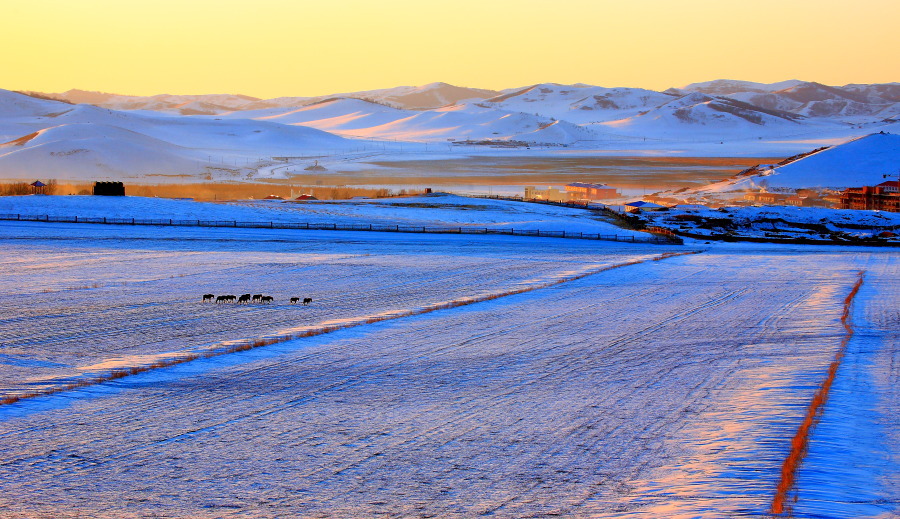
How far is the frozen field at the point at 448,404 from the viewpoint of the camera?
8852 millimetres

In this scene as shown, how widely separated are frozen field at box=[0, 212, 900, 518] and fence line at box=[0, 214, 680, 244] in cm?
2138

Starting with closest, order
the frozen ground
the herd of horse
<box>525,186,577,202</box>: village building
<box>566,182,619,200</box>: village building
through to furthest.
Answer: the herd of horse < the frozen ground < <box>525,186,577,202</box>: village building < <box>566,182,619,200</box>: village building

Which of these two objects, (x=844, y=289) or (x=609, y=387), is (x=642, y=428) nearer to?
(x=609, y=387)

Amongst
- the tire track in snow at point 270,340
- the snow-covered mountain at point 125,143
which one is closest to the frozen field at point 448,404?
the tire track in snow at point 270,340

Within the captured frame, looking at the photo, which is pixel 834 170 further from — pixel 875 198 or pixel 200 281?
pixel 200 281

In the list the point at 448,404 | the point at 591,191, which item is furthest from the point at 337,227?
the point at 591,191

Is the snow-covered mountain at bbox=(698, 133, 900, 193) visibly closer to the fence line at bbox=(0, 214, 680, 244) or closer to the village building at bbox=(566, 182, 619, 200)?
the village building at bbox=(566, 182, 619, 200)

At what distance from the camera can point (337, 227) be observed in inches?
1879

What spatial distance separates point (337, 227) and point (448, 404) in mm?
36187

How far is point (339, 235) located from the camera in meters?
44.3

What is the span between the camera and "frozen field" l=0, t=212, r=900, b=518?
29.0ft

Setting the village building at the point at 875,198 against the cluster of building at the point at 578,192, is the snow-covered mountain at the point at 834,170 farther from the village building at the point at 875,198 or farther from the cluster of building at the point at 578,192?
the cluster of building at the point at 578,192

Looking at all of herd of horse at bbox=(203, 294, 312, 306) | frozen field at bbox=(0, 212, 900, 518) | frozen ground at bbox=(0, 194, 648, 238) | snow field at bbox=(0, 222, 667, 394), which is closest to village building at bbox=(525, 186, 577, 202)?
frozen ground at bbox=(0, 194, 648, 238)

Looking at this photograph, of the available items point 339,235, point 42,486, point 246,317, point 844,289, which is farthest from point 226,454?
point 339,235
